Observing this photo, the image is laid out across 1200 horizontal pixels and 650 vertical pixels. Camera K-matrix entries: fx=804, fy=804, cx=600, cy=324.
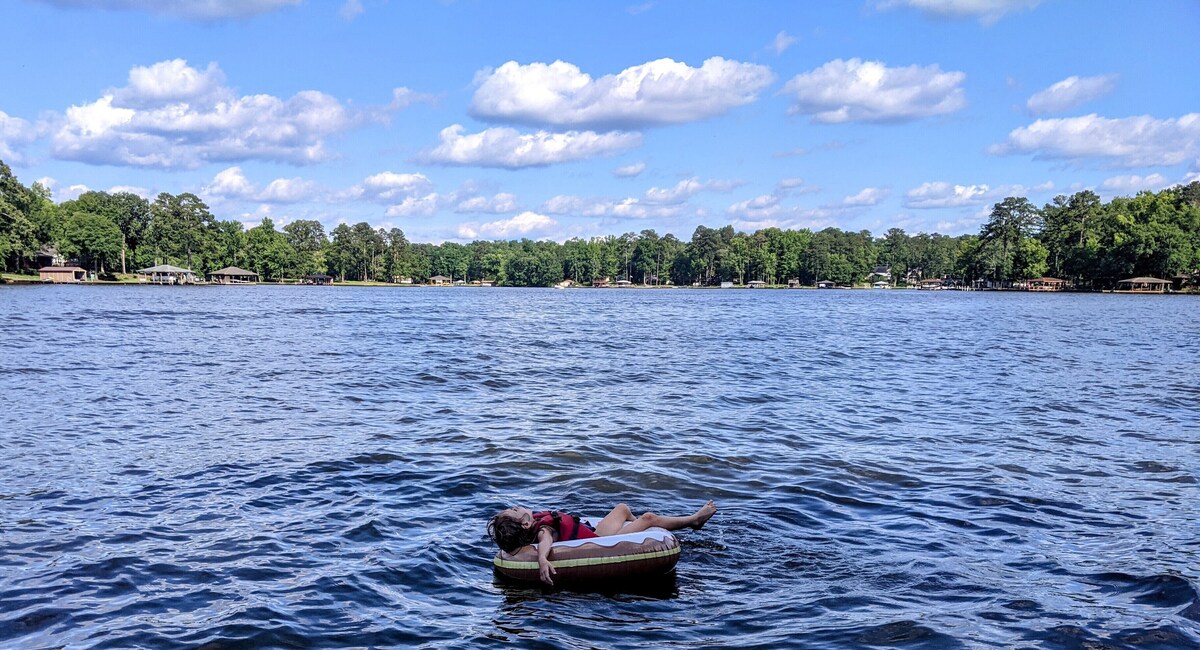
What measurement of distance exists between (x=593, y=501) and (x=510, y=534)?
370 centimetres

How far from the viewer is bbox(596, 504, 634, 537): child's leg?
9.65m

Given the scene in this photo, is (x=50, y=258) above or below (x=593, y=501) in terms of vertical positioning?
above

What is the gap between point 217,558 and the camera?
9.85 meters

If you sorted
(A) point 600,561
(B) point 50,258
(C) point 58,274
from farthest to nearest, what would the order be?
(B) point 50,258, (C) point 58,274, (A) point 600,561

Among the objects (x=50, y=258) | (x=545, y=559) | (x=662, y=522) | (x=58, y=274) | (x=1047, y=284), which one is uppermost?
(x=50, y=258)

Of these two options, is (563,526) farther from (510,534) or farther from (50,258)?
(50,258)

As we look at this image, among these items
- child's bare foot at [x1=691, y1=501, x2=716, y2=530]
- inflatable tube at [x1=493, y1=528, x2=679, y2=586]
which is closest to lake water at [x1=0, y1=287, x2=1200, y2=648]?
inflatable tube at [x1=493, y1=528, x2=679, y2=586]

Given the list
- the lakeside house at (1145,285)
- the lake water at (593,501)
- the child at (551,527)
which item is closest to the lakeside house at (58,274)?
the lake water at (593,501)

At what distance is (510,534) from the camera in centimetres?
926

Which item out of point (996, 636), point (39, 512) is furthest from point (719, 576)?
point (39, 512)

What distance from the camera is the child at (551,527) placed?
9.23 m

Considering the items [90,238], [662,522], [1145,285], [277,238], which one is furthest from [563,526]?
[277,238]

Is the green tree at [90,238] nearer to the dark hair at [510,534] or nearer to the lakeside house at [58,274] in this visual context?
the lakeside house at [58,274]

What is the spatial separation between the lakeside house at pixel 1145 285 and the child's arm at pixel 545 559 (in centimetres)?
17383
